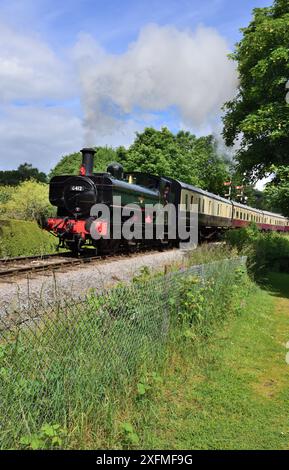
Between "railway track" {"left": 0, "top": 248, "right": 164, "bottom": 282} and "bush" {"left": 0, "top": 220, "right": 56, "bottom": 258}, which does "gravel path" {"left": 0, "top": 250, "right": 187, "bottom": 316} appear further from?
"bush" {"left": 0, "top": 220, "right": 56, "bottom": 258}

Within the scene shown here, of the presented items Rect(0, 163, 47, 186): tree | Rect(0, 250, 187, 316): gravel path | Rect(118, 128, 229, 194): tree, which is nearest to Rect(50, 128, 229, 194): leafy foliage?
Rect(118, 128, 229, 194): tree

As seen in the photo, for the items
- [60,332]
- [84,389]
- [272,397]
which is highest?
[60,332]

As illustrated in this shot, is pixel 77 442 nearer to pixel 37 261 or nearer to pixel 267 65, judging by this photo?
pixel 37 261

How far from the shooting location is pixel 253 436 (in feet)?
15.0

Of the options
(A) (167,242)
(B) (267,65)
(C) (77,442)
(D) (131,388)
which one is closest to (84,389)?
(C) (77,442)

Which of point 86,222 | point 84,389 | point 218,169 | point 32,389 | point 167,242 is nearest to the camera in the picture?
point 32,389

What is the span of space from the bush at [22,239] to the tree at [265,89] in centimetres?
884

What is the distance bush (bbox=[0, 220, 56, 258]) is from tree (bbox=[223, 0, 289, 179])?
8.84 m

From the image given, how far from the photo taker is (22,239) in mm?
17844

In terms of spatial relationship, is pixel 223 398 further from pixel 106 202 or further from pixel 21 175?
pixel 21 175

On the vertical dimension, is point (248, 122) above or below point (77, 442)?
above

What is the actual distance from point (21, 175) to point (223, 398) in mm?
70580

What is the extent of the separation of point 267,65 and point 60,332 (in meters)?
11.9

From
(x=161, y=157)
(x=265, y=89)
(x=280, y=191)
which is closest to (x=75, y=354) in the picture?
(x=280, y=191)
